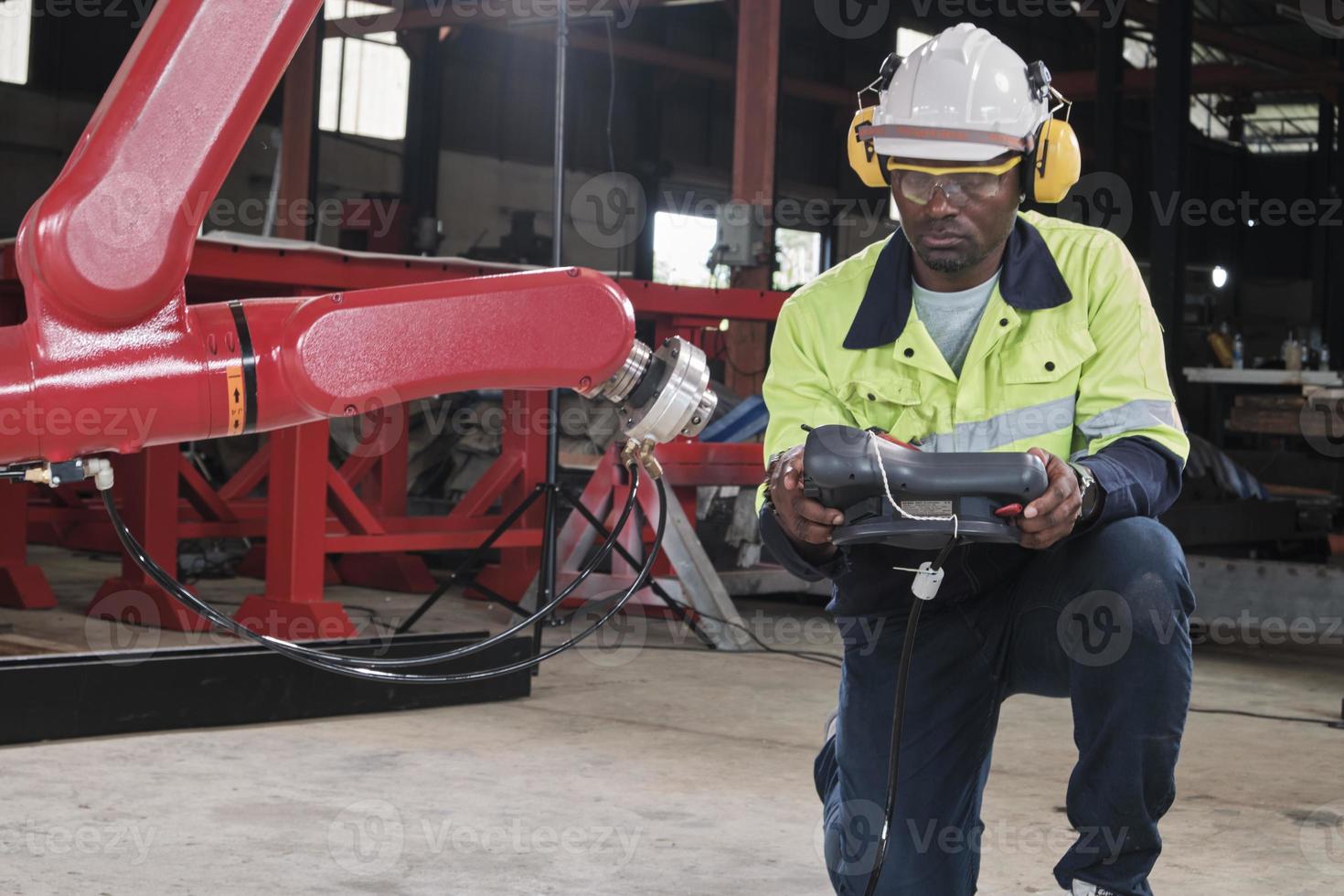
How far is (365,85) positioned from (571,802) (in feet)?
46.5

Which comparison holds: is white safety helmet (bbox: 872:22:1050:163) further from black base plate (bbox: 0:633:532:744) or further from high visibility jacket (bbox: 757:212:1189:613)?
black base plate (bbox: 0:633:532:744)

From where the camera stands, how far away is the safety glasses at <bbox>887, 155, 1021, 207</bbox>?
6.58 feet

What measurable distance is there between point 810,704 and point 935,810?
222 cm

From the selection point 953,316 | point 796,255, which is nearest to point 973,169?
point 953,316

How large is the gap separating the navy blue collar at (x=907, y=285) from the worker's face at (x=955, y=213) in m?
0.07

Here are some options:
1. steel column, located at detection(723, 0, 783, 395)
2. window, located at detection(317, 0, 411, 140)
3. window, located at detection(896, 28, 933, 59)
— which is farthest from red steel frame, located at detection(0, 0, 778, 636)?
window, located at detection(896, 28, 933, 59)

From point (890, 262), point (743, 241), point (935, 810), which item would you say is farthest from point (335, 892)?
point (743, 241)

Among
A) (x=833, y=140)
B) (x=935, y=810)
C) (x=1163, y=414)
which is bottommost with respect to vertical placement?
(x=935, y=810)

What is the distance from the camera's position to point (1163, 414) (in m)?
2.05

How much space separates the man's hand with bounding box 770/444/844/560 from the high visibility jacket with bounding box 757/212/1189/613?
5.9 inches

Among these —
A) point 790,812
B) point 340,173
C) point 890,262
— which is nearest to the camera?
point 890,262

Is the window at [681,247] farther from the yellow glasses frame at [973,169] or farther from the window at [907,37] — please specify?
the yellow glasses frame at [973,169]

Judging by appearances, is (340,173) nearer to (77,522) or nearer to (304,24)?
(77,522)

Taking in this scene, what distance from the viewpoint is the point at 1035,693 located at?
7.20 feet
